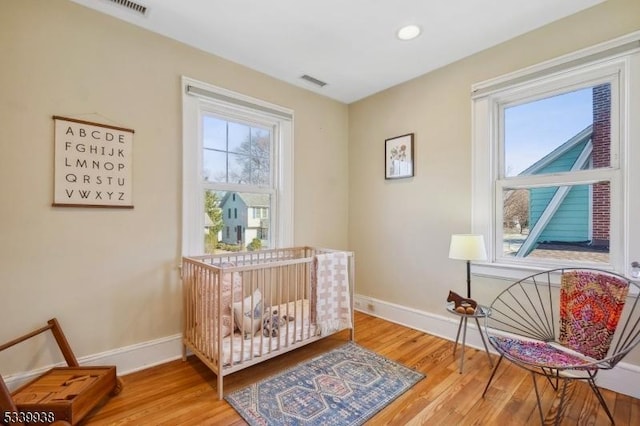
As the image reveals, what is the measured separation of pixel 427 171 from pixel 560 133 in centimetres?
102

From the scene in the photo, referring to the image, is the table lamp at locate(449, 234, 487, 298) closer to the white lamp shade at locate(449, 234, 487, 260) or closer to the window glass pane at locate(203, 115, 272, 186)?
the white lamp shade at locate(449, 234, 487, 260)

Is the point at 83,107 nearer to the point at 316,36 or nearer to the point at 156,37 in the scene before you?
the point at 156,37

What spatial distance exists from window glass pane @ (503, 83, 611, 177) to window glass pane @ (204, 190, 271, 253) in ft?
7.24

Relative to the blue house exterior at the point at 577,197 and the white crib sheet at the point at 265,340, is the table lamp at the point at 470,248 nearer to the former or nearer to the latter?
→ the blue house exterior at the point at 577,197

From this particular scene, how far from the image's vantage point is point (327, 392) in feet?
6.21

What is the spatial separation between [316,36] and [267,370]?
2547mm

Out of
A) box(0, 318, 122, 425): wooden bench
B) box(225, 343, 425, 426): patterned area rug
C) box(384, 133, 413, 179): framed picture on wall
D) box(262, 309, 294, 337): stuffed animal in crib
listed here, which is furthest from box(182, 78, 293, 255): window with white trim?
box(225, 343, 425, 426): patterned area rug

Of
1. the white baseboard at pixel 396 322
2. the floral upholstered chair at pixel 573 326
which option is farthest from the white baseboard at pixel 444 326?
the floral upholstered chair at pixel 573 326

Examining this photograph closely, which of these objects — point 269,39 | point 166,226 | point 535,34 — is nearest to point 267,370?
point 166,226

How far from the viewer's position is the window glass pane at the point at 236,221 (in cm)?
260

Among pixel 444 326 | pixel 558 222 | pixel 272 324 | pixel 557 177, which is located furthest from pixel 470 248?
pixel 272 324

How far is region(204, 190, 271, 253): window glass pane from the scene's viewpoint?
2.60 m

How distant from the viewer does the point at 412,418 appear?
1668mm

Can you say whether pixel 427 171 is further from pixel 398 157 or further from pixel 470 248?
pixel 470 248
